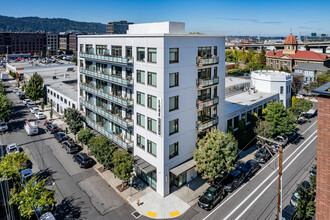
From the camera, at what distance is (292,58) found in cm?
11594

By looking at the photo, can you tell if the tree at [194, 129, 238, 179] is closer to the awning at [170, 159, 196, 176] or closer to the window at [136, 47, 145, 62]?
the awning at [170, 159, 196, 176]

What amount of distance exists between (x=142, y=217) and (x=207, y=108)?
54.9 ft

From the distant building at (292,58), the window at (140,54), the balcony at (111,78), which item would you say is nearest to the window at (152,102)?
the balcony at (111,78)

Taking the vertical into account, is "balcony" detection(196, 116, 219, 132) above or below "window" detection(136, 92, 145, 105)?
below

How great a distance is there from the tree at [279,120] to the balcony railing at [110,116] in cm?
2547

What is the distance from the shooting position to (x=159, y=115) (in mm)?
26688

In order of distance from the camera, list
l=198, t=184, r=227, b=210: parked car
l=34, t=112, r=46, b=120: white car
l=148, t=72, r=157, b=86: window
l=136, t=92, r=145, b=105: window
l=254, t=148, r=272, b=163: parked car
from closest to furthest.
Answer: l=198, t=184, r=227, b=210: parked car → l=148, t=72, r=157, b=86: window → l=136, t=92, r=145, b=105: window → l=254, t=148, r=272, b=163: parked car → l=34, t=112, r=46, b=120: white car

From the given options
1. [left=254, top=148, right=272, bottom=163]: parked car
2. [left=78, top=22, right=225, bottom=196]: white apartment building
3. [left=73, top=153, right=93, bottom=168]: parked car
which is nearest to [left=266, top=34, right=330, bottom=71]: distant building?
[left=254, top=148, right=272, bottom=163]: parked car

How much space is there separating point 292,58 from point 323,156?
119m

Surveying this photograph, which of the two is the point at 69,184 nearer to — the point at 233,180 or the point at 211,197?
the point at 211,197

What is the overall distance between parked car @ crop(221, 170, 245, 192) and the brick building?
14.6m

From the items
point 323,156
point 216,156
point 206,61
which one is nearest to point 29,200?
point 216,156

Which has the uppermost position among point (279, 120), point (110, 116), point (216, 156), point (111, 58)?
point (111, 58)

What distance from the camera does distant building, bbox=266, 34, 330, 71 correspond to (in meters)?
110
